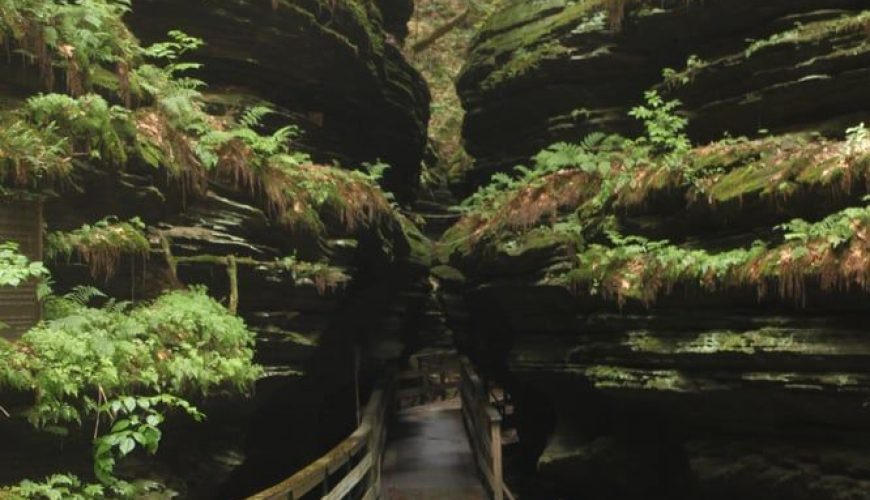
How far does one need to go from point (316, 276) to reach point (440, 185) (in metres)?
16.9

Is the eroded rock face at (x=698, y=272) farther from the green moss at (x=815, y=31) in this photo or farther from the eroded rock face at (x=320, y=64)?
the eroded rock face at (x=320, y=64)

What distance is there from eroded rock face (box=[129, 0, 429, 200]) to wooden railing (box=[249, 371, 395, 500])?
557cm

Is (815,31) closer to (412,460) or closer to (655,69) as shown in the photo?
(655,69)

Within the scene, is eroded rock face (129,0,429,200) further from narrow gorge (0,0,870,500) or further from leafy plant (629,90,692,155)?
leafy plant (629,90,692,155)

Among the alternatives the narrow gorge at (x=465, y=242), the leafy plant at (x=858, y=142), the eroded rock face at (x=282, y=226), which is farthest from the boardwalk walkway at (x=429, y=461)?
the leafy plant at (x=858, y=142)

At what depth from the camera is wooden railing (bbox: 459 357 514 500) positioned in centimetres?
1062

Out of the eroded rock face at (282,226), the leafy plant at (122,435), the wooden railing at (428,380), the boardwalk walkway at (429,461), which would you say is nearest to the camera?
the leafy plant at (122,435)

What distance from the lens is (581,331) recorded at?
1129 cm

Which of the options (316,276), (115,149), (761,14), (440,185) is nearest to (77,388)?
(115,149)

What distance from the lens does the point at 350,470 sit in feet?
32.8

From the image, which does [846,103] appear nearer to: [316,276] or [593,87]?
[593,87]

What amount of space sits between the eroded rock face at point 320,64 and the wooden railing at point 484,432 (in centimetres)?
582

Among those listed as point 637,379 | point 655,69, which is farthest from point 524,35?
point 637,379

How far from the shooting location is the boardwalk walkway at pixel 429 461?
490 inches
